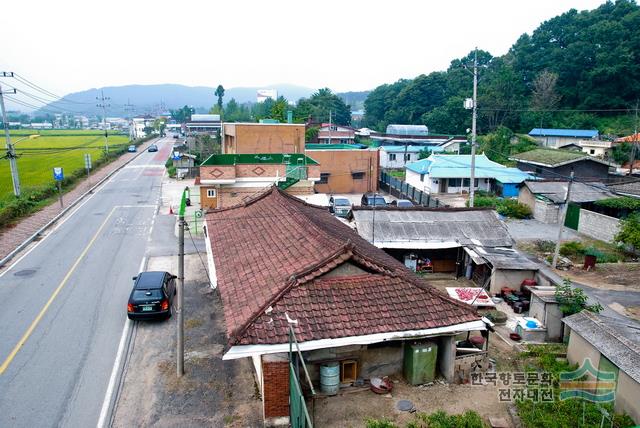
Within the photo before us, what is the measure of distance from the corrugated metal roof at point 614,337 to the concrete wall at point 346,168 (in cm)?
2961

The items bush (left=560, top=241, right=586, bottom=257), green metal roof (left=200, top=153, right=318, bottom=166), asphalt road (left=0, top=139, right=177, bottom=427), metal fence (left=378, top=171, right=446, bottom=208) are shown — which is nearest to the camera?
asphalt road (left=0, top=139, right=177, bottom=427)

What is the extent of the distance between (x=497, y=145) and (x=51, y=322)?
2065 inches

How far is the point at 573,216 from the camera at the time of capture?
27172 millimetres

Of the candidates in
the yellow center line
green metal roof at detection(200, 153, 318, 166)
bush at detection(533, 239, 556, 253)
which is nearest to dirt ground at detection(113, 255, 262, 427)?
the yellow center line

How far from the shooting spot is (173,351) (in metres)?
12.5

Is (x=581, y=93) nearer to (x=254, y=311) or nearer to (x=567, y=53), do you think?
(x=567, y=53)

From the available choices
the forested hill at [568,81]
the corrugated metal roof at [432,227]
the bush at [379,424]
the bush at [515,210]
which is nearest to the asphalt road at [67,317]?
the bush at [379,424]

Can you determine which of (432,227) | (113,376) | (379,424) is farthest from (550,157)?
(113,376)

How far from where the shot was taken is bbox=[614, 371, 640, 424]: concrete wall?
30.3 feet

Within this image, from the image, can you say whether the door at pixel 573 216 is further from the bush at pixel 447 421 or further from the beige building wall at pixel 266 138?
the bush at pixel 447 421

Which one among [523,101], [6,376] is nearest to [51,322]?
[6,376]

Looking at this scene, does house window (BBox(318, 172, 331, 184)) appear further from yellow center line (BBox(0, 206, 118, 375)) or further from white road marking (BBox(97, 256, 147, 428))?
white road marking (BBox(97, 256, 147, 428))

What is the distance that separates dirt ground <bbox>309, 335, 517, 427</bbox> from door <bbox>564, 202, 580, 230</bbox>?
1989 cm

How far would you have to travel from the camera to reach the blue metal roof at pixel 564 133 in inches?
2344
